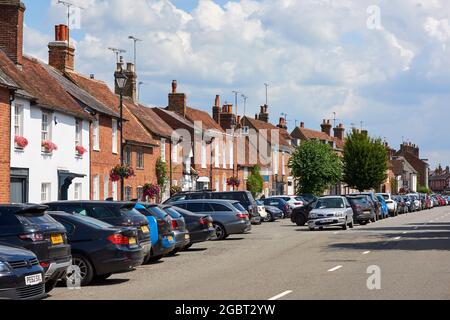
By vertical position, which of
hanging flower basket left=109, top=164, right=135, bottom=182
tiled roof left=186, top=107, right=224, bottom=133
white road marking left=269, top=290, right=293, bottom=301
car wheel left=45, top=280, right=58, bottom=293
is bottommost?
white road marking left=269, top=290, right=293, bottom=301

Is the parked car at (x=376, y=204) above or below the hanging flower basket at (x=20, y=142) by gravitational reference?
below

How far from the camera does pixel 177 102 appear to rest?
67.3 metres

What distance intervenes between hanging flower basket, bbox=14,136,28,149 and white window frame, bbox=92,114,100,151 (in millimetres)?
8674

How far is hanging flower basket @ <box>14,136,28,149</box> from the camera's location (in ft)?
103

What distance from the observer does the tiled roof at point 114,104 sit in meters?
46.3

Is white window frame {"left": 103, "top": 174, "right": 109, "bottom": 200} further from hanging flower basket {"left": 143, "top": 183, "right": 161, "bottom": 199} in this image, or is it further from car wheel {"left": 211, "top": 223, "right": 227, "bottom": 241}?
car wheel {"left": 211, "top": 223, "right": 227, "bottom": 241}

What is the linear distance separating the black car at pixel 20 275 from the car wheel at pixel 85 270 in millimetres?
3126

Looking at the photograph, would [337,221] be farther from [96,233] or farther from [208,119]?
[208,119]

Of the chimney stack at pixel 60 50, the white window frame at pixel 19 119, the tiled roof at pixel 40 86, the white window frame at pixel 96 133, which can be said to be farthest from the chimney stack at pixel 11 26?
the chimney stack at pixel 60 50

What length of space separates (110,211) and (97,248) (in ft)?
7.94

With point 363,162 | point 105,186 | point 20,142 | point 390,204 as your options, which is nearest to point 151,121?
point 105,186

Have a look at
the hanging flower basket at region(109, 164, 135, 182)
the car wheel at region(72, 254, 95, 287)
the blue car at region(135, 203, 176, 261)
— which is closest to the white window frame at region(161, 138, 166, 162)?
the hanging flower basket at region(109, 164, 135, 182)

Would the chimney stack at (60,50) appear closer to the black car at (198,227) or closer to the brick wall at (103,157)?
the brick wall at (103,157)
